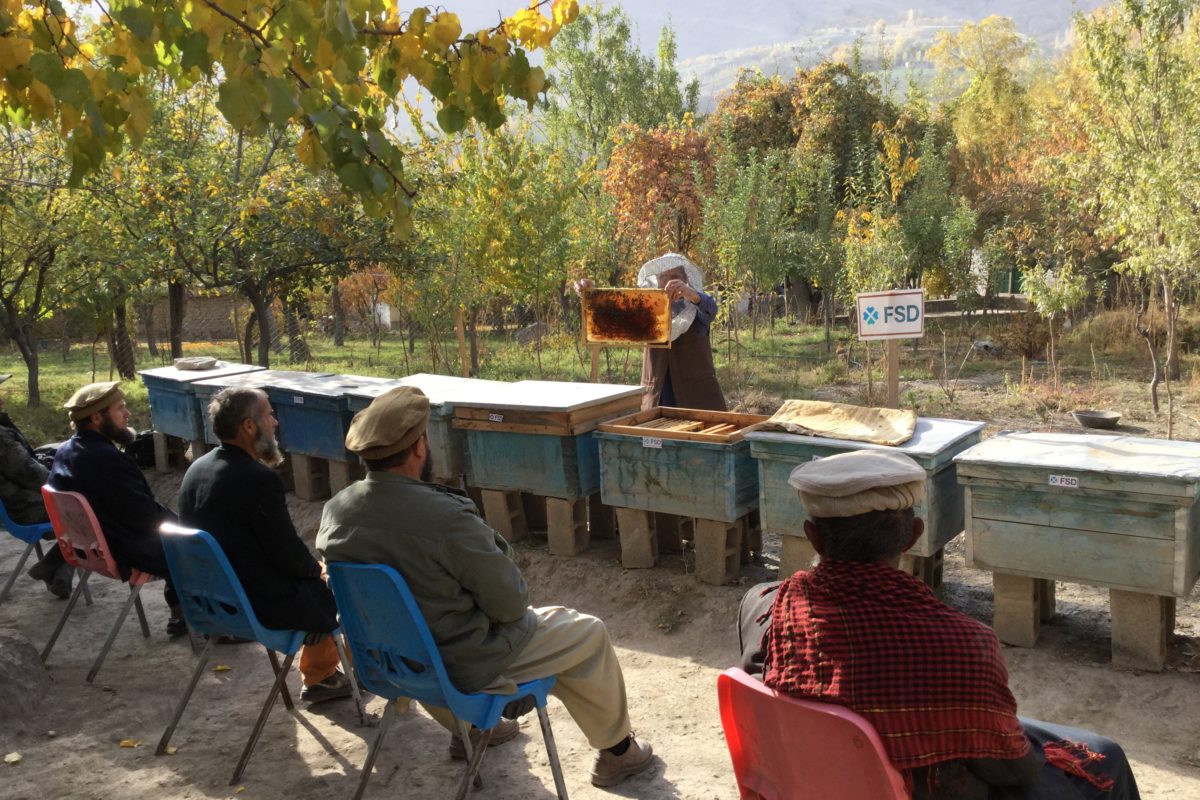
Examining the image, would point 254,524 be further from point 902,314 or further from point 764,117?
point 764,117

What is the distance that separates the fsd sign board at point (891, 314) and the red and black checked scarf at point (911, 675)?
14.2 feet

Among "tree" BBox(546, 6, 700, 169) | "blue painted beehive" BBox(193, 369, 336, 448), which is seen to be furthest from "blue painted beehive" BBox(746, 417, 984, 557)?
"tree" BBox(546, 6, 700, 169)

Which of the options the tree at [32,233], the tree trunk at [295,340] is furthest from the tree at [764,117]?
the tree at [32,233]

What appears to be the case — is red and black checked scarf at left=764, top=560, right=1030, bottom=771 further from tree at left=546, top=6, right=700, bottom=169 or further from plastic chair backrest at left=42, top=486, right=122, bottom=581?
tree at left=546, top=6, right=700, bottom=169

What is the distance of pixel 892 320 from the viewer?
6.42 m

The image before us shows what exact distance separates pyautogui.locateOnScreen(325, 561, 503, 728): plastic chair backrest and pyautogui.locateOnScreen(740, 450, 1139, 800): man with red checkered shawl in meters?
1.19

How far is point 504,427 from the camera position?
20.0 ft

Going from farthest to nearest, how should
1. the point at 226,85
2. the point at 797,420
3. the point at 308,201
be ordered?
1. the point at 308,201
2. the point at 797,420
3. the point at 226,85

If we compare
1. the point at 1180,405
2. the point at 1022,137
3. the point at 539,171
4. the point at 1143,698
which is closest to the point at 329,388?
the point at 1143,698

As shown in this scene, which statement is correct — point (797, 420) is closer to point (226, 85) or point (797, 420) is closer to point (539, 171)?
point (226, 85)

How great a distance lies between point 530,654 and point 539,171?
435 inches

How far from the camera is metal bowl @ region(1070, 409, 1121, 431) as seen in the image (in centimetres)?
1034

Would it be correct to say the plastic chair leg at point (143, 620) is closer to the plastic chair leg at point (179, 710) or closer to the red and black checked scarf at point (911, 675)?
the plastic chair leg at point (179, 710)

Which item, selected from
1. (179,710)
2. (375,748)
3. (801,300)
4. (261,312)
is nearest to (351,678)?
(179,710)
